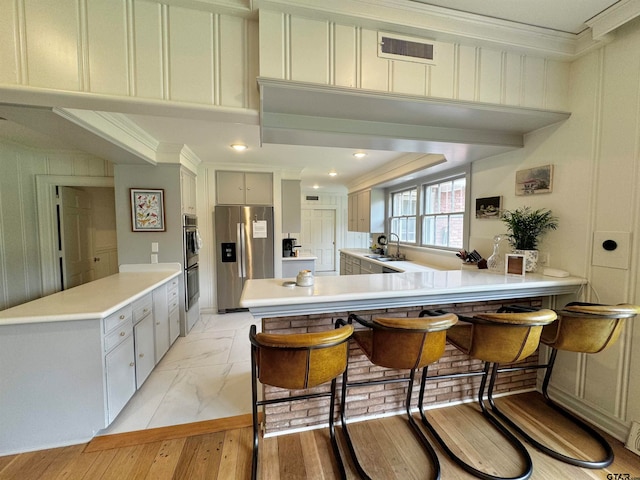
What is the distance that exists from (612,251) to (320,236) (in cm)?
619

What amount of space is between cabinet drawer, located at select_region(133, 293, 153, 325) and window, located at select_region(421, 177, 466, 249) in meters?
3.52

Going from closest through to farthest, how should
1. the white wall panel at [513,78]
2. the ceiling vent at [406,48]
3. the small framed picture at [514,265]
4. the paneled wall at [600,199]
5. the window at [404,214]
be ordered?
1. the ceiling vent at [406,48]
2. the paneled wall at [600,199]
3. the white wall panel at [513,78]
4. the small framed picture at [514,265]
5. the window at [404,214]

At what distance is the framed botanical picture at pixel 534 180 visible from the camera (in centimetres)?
209

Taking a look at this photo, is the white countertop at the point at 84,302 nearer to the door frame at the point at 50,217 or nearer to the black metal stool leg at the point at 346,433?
the door frame at the point at 50,217

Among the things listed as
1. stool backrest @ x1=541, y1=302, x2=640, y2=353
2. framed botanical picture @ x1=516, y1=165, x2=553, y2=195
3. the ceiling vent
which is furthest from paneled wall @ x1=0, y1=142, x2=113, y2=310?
stool backrest @ x1=541, y1=302, x2=640, y2=353

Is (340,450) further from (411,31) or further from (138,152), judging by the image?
(138,152)

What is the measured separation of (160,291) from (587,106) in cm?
396

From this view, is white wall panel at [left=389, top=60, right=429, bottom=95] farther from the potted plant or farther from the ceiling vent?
the potted plant

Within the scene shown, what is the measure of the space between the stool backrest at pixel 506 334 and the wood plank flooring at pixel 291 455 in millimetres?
656

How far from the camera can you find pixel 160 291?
8.60 feet

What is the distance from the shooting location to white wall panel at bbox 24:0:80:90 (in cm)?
124

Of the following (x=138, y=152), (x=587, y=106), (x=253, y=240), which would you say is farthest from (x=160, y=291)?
(x=587, y=106)

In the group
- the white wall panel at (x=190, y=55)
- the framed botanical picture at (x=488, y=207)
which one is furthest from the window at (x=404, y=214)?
the white wall panel at (x=190, y=55)

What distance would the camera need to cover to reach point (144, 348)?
2223 millimetres
